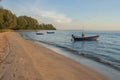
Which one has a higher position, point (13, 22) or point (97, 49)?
point (13, 22)

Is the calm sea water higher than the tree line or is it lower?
lower

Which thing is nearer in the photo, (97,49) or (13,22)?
(97,49)

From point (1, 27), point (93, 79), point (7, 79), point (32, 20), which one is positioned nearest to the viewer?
point (7, 79)

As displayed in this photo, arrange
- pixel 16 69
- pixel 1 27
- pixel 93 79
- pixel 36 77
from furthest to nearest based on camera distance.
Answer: pixel 1 27 → pixel 16 69 → pixel 93 79 → pixel 36 77

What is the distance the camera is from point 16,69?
13.0m

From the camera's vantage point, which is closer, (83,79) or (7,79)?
(7,79)

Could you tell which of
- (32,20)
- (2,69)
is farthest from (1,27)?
(2,69)

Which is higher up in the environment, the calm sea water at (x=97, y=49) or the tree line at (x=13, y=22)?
the tree line at (x=13, y=22)

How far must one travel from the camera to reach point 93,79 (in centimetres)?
1202

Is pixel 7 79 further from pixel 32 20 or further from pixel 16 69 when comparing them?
pixel 32 20

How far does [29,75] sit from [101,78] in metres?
4.70

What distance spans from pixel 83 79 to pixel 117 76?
3061 mm

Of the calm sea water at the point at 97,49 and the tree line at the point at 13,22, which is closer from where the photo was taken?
the calm sea water at the point at 97,49

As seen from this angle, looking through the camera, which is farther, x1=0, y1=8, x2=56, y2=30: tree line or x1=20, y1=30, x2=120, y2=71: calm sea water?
x1=0, y1=8, x2=56, y2=30: tree line
